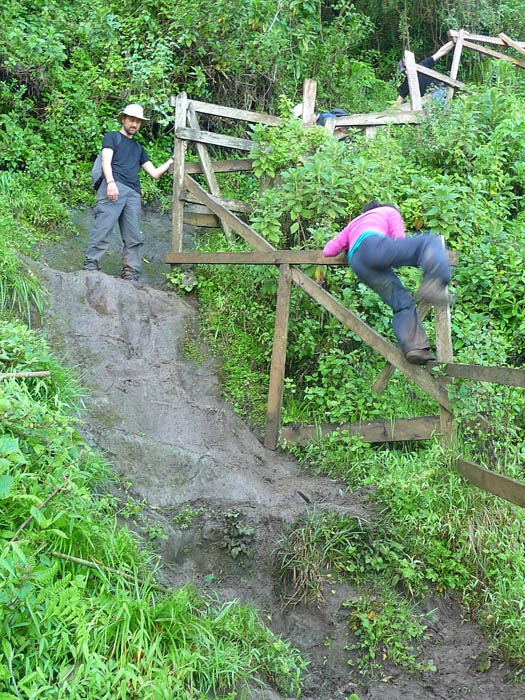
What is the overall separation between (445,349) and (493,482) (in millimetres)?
1098

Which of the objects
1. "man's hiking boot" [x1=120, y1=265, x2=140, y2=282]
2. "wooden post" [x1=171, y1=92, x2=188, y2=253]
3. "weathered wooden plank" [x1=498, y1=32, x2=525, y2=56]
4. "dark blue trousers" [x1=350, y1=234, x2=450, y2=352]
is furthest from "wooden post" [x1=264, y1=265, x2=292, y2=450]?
"weathered wooden plank" [x1=498, y1=32, x2=525, y2=56]

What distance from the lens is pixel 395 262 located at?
490 cm

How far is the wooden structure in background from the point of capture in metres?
4.83

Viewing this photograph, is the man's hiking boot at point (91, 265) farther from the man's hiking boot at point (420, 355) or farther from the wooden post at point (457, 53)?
the wooden post at point (457, 53)

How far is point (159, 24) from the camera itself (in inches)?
408

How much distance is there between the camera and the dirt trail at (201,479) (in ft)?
13.6

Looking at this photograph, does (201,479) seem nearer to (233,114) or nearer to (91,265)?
(91,265)

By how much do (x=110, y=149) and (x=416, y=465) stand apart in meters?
4.88

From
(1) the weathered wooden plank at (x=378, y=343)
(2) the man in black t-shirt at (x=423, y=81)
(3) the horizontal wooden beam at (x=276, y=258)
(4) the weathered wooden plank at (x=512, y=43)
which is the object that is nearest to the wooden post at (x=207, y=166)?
(3) the horizontal wooden beam at (x=276, y=258)

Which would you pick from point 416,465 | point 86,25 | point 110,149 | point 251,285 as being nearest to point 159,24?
point 86,25

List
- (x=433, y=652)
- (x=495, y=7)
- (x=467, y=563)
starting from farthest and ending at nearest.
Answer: (x=495, y=7) → (x=467, y=563) → (x=433, y=652)

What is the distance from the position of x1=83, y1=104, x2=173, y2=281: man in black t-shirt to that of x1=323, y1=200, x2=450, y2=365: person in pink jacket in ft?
10.1

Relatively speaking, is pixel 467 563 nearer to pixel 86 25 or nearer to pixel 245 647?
pixel 245 647

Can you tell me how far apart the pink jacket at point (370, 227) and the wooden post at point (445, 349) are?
746 mm
